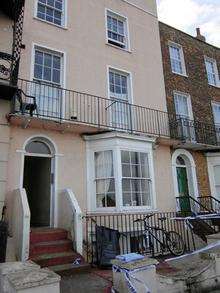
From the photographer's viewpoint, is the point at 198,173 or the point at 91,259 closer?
the point at 91,259

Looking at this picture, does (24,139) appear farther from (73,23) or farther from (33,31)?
(73,23)

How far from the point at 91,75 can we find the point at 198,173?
721cm

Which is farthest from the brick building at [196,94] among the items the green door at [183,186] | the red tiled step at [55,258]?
the red tiled step at [55,258]

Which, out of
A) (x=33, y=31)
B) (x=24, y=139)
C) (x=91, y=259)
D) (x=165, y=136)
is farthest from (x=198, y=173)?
(x=33, y=31)

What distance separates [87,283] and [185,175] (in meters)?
9.09

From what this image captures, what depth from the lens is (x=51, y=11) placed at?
39.3 ft

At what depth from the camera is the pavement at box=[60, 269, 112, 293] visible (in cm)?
579

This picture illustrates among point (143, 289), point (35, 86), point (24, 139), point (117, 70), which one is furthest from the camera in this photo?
point (117, 70)

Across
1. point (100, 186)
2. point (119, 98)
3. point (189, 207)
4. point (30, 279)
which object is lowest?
point (30, 279)

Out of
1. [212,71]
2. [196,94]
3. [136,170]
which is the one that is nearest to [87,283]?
[136,170]

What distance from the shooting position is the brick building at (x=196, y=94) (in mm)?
14484

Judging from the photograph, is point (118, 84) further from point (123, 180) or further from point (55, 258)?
point (55, 258)

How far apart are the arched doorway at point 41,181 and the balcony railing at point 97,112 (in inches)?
42.6

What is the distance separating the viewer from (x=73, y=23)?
12297 millimetres
